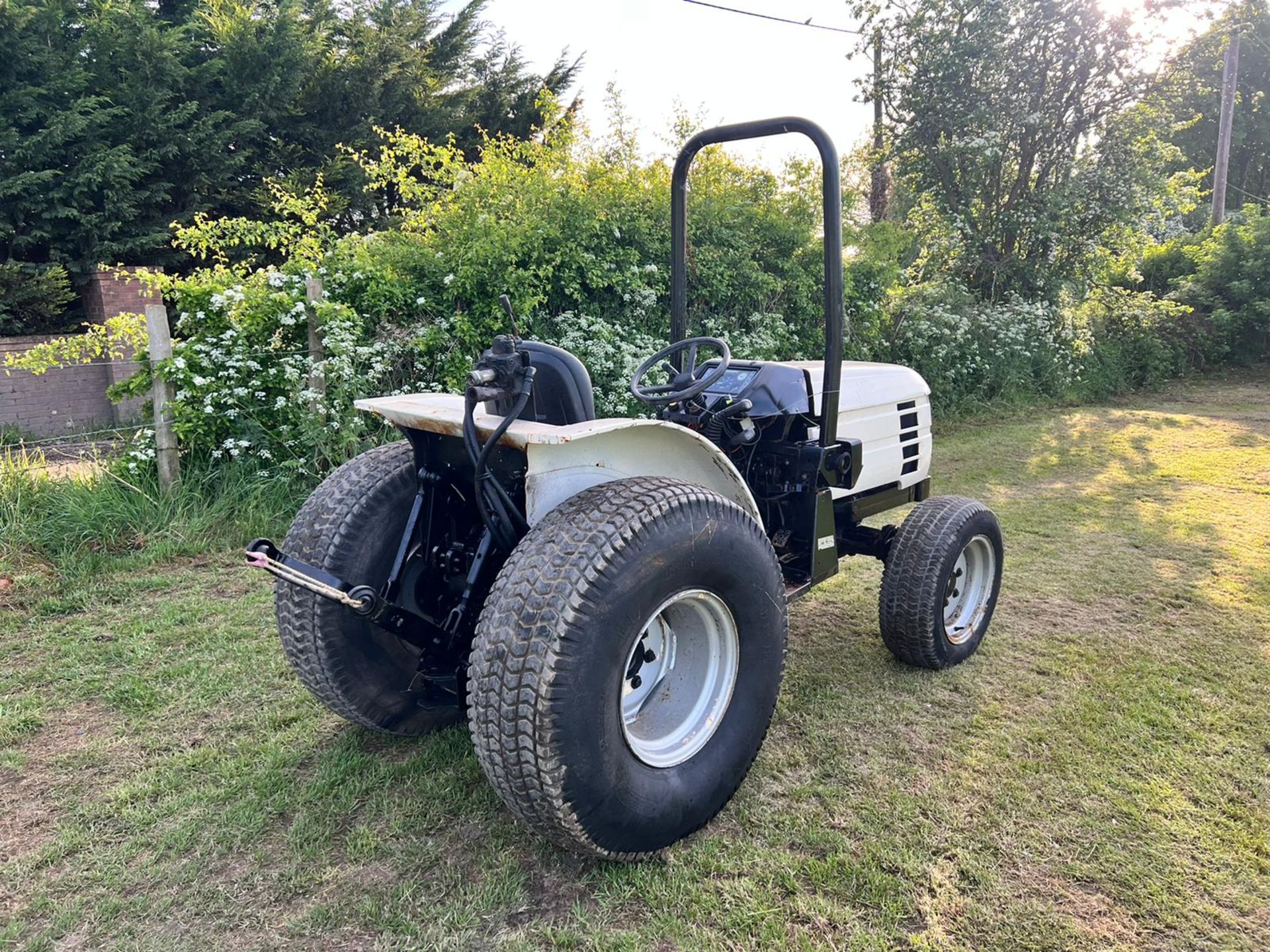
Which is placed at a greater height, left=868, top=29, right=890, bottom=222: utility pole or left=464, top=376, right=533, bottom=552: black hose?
left=868, top=29, right=890, bottom=222: utility pole

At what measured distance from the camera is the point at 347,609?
225 cm

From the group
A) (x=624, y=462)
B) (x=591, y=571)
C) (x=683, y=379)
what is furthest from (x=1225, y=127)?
(x=591, y=571)

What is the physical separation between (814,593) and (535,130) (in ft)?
34.2

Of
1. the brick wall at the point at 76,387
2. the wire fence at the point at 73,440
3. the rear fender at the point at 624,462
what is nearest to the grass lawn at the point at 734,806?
the rear fender at the point at 624,462

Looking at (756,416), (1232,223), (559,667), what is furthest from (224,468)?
(1232,223)

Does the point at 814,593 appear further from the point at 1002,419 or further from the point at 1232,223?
the point at 1232,223

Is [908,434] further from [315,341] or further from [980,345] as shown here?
[980,345]

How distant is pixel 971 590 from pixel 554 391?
2164 mm

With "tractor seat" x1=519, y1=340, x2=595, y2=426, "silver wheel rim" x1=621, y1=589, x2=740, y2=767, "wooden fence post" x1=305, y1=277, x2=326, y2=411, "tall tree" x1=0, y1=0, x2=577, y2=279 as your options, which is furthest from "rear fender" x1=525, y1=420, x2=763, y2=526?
"tall tree" x1=0, y1=0, x2=577, y2=279

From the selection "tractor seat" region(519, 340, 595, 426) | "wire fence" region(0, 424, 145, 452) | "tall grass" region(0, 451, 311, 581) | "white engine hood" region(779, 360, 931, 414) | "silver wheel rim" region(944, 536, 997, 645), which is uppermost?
"tractor seat" region(519, 340, 595, 426)

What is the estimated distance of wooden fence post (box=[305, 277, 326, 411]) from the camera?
4746mm

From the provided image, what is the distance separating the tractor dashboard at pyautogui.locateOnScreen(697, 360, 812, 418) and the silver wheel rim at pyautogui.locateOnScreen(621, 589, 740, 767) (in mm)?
902

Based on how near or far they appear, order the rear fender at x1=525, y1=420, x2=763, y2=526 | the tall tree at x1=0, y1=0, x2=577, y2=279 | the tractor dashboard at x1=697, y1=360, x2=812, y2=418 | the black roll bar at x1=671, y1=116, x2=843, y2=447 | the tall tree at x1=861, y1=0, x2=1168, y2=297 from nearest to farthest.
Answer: the rear fender at x1=525, y1=420, x2=763, y2=526, the black roll bar at x1=671, y1=116, x2=843, y2=447, the tractor dashboard at x1=697, y1=360, x2=812, y2=418, the tall tree at x1=0, y1=0, x2=577, y2=279, the tall tree at x1=861, y1=0, x2=1168, y2=297

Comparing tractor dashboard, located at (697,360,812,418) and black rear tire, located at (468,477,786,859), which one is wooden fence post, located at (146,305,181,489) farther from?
black rear tire, located at (468,477,786,859)
